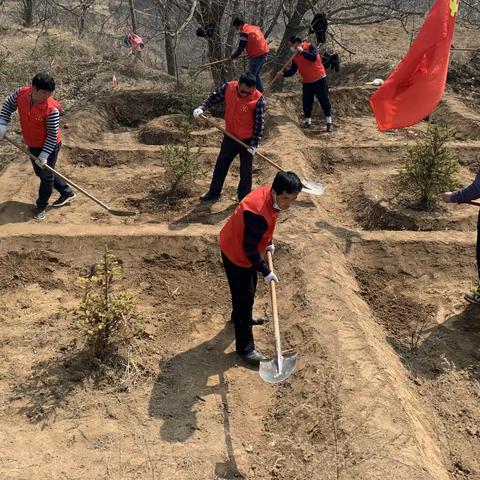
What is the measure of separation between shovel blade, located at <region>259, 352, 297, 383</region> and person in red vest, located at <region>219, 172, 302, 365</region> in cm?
59

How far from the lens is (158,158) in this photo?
8.69 metres

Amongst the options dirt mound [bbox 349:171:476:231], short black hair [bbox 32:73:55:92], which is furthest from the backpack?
short black hair [bbox 32:73:55:92]

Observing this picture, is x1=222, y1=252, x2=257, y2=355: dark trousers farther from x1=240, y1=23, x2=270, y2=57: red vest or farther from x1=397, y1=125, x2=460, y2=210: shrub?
x1=240, y1=23, x2=270, y2=57: red vest

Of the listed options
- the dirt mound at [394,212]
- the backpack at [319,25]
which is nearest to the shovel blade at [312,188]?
the dirt mound at [394,212]

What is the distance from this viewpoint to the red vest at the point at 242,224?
3822 millimetres

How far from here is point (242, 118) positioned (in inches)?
253

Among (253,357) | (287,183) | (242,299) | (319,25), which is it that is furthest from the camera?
(319,25)

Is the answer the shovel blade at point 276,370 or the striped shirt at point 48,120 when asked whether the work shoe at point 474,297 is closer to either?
the shovel blade at point 276,370

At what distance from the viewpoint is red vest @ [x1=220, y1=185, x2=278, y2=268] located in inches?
150

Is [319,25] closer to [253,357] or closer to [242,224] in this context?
[242,224]

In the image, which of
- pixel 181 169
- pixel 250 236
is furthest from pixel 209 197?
pixel 250 236

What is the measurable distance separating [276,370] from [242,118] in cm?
358

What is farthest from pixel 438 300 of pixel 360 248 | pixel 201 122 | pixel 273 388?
pixel 201 122

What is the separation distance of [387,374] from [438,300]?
175 cm
